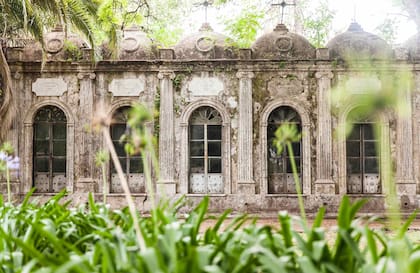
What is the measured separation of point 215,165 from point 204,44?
2.85m

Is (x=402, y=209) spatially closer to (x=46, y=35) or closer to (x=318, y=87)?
(x=318, y=87)

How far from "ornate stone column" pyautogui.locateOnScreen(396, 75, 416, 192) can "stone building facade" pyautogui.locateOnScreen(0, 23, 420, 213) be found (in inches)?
0.9

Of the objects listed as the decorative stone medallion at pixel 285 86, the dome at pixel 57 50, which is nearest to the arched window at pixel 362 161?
the decorative stone medallion at pixel 285 86

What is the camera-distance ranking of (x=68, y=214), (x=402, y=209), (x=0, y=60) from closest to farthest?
(x=68, y=214), (x=0, y=60), (x=402, y=209)

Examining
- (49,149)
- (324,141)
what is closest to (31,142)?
(49,149)

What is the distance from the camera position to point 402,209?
12594 millimetres

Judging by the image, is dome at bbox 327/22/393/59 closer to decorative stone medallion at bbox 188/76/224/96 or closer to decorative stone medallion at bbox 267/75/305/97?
decorative stone medallion at bbox 267/75/305/97

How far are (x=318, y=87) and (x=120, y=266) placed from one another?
1088cm

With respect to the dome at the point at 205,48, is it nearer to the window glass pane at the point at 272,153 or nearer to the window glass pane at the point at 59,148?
the window glass pane at the point at 272,153

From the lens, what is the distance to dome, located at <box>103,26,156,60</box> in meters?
13.2

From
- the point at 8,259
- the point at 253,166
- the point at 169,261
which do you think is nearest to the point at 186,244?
the point at 169,261

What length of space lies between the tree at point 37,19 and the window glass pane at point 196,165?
11.3 feet

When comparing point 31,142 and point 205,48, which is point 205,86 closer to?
point 205,48

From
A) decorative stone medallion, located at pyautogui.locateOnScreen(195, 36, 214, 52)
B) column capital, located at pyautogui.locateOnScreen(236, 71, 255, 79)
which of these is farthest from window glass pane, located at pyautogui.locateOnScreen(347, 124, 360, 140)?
decorative stone medallion, located at pyautogui.locateOnScreen(195, 36, 214, 52)
